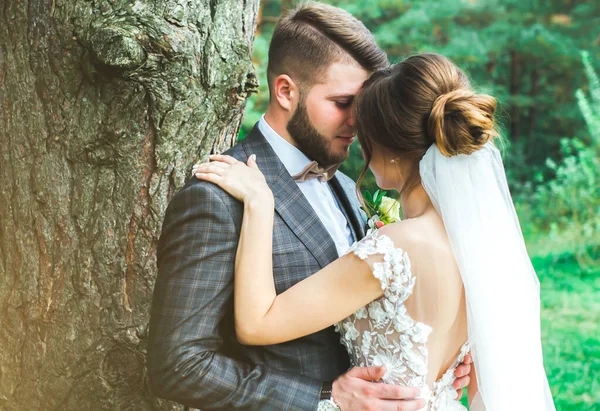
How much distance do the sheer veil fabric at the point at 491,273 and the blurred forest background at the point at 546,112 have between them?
9.37 ft

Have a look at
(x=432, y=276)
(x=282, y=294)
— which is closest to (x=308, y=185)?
(x=282, y=294)

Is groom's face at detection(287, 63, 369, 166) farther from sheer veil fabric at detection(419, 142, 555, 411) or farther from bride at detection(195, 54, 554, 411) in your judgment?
sheer veil fabric at detection(419, 142, 555, 411)

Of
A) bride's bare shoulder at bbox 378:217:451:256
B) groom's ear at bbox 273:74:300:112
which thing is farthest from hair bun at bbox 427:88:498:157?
groom's ear at bbox 273:74:300:112

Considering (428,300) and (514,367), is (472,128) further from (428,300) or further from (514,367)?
(514,367)

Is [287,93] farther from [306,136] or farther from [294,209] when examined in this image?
[294,209]

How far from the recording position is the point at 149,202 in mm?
2857

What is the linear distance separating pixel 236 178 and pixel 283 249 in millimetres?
310

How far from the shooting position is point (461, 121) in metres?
2.20

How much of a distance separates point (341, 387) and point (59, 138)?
150 centimetres

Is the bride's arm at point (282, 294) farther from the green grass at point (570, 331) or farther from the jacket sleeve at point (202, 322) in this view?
the green grass at point (570, 331)

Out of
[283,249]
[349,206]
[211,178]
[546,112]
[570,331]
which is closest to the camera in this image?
[211,178]

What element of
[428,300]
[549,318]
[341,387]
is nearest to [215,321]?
[341,387]

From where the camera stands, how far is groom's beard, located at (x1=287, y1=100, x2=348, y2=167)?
276 centimetres

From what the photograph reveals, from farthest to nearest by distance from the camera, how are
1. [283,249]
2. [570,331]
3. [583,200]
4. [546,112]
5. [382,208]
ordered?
[546,112]
[583,200]
[570,331]
[382,208]
[283,249]
